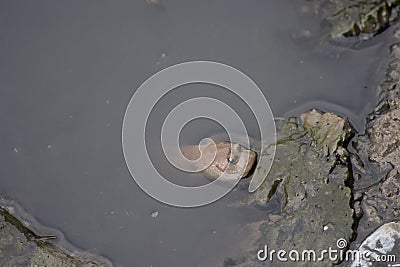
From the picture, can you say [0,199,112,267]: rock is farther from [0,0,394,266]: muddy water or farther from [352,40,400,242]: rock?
[352,40,400,242]: rock

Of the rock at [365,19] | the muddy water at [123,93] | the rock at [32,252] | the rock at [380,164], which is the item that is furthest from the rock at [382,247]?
the rock at [32,252]

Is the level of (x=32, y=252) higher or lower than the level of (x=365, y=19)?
lower

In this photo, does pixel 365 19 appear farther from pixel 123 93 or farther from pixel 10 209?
pixel 10 209

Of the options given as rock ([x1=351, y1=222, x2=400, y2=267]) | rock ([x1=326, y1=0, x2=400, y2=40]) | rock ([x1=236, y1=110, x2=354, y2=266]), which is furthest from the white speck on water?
rock ([x1=326, y1=0, x2=400, y2=40])

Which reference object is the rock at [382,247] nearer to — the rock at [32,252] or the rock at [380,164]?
the rock at [380,164]

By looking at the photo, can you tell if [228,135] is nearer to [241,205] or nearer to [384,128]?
[241,205]

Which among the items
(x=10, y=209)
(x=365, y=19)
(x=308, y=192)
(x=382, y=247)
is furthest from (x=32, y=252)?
(x=365, y=19)
